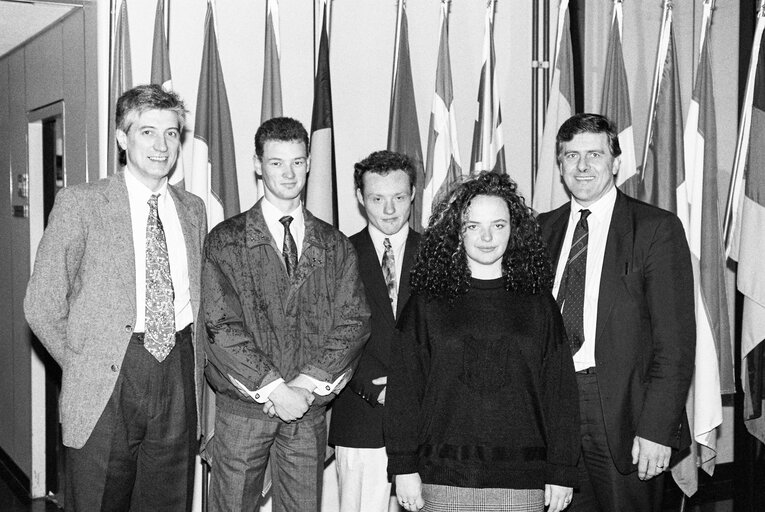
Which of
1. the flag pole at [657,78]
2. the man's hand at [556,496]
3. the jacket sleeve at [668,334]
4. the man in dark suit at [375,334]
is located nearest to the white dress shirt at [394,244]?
the man in dark suit at [375,334]

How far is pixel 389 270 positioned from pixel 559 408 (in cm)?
90

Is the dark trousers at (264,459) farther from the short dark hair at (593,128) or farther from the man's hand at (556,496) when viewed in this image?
the short dark hair at (593,128)

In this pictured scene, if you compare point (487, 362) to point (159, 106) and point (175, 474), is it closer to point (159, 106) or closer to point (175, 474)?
point (175, 474)

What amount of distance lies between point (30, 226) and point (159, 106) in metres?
2.12

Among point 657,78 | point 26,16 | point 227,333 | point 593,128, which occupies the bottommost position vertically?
point 227,333

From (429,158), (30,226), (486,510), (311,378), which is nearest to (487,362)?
(486,510)

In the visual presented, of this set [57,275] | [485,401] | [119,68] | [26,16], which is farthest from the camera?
[26,16]

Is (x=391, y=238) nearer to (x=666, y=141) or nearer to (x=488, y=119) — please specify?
(x=488, y=119)

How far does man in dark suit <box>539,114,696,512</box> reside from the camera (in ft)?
8.46

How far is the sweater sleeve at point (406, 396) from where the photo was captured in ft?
7.48

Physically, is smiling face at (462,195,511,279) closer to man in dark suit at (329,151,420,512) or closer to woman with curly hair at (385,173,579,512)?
woman with curly hair at (385,173,579,512)

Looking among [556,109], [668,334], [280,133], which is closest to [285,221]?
[280,133]

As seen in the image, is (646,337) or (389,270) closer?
(646,337)

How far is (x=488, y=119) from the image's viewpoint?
3811 millimetres
